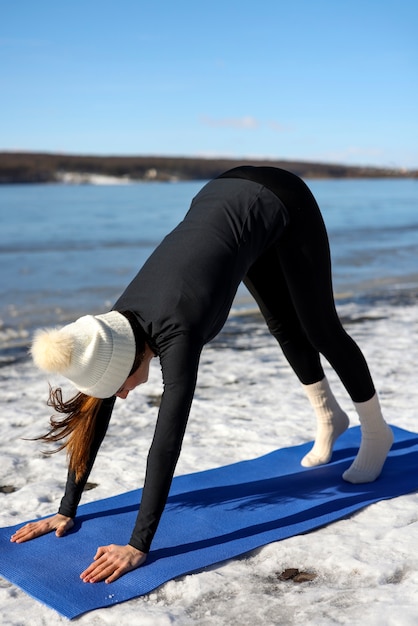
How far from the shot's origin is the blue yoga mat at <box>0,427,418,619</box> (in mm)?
2354

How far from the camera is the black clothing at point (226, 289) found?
7.61ft

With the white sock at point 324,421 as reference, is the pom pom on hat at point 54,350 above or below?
above

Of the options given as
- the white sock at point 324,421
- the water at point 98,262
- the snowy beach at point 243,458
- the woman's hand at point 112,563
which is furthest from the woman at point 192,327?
the water at point 98,262

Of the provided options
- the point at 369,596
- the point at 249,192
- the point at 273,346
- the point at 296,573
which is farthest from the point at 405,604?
the point at 273,346

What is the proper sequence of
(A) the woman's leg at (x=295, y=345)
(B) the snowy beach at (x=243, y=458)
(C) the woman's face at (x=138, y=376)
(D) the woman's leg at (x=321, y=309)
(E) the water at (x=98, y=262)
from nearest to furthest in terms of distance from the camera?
1. (B) the snowy beach at (x=243, y=458)
2. (C) the woman's face at (x=138, y=376)
3. (D) the woman's leg at (x=321, y=309)
4. (A) the woman's leg at (x=295, y=345)
5. (E) the water at (x=98, y=262)

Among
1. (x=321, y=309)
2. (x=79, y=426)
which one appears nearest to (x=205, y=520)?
(x=79, y=426)

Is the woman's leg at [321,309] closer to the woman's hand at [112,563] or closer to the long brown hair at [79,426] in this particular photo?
the long brown hair at [79,426]

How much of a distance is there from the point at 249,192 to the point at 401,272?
8.43 meters

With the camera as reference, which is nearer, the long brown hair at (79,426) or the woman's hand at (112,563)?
the woman's hand at (112,563)

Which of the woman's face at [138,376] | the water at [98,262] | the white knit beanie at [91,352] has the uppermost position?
the white knit beanie at [91,352]

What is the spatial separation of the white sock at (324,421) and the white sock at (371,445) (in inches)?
7.3

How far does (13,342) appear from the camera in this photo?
6496 millimetres

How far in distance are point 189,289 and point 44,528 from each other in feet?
3.22

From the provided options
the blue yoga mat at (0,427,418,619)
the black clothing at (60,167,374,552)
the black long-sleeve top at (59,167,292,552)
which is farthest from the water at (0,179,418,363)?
the black long-sleeve top at (59,167,292,552)
